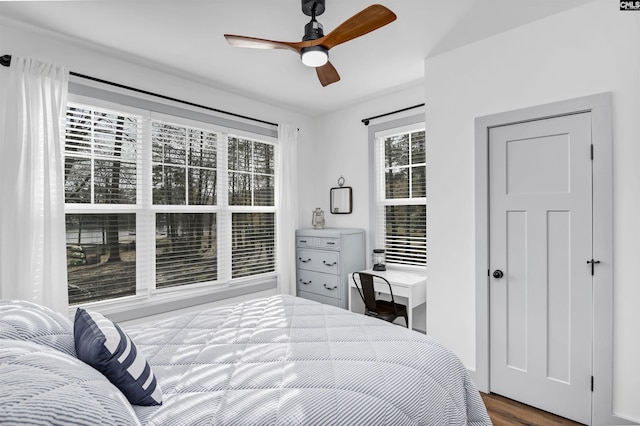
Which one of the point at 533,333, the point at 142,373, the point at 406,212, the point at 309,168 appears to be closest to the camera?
the point at 142,373

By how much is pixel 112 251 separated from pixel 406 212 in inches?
119

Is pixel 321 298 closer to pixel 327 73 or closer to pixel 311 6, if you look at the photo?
pixel 327 73

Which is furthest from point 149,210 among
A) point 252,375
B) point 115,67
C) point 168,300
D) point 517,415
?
point 517,415

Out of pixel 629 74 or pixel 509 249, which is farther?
pixel 509 249

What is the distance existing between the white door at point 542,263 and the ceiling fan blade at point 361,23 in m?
1.36

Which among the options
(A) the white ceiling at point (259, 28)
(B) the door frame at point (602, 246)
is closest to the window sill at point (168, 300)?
(A) the white ceiling at point (259, 28)

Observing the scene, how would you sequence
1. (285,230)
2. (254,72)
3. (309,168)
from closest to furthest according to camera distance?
(254,72)
(285,230)
(309,168)

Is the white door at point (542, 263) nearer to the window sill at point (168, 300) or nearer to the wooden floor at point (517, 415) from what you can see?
the wooden floor at point (517, 415)

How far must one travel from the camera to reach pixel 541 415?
2266 mm

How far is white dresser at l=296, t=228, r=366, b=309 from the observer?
12.3 ft

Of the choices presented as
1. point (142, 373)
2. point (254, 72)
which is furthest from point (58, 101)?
point (142, 373)

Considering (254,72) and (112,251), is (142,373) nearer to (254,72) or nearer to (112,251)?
(112,251)

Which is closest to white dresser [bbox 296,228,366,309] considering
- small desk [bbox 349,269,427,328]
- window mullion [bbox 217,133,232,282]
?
small desk [bbox 349,269,427,328]

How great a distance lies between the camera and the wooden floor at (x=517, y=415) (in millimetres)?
2178
